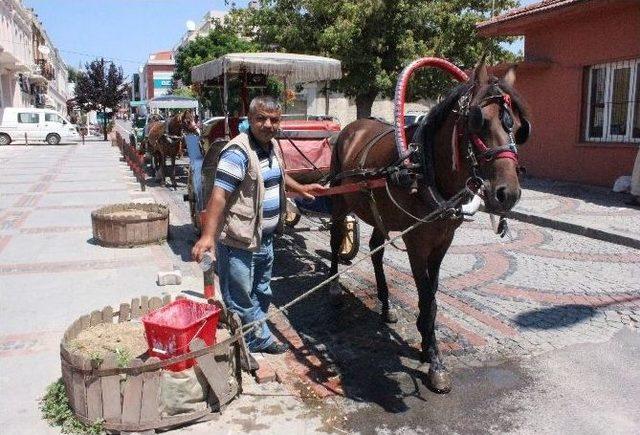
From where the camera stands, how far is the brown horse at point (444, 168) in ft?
10.5

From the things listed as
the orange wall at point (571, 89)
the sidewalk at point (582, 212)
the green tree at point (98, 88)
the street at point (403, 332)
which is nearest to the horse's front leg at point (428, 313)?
the street at point (403, 332)

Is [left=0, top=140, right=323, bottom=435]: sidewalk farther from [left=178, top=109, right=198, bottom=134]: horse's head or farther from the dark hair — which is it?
the dark hair

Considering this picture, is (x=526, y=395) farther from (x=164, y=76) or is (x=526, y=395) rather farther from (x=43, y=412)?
(x=164, y=76)

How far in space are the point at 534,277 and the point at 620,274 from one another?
104cm

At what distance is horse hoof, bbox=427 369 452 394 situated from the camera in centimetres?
389

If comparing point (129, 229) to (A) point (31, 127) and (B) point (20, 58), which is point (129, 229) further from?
(B) point (20, 58)

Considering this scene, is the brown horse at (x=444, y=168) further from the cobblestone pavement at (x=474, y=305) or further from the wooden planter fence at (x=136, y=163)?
the wooden planter fence at (x=136, y=163)

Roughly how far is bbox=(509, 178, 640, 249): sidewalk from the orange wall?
0.55 metres

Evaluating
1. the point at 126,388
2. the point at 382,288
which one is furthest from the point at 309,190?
the point at 126,388

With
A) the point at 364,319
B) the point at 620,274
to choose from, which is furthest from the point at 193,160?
the point at 620,274

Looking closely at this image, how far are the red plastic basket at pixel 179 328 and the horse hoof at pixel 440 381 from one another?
1.51m

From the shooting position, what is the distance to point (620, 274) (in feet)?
21.7

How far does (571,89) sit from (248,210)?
1145cm

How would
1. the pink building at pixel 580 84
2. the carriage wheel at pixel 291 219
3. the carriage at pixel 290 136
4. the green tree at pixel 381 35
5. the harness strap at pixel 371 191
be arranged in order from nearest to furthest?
the harness strap at pixel 371 191, the carriage at pixel 290 136, the carriage wheel at pixel 291 219, the pink building at pixel 580 84, the green tree at pixel 381 35
